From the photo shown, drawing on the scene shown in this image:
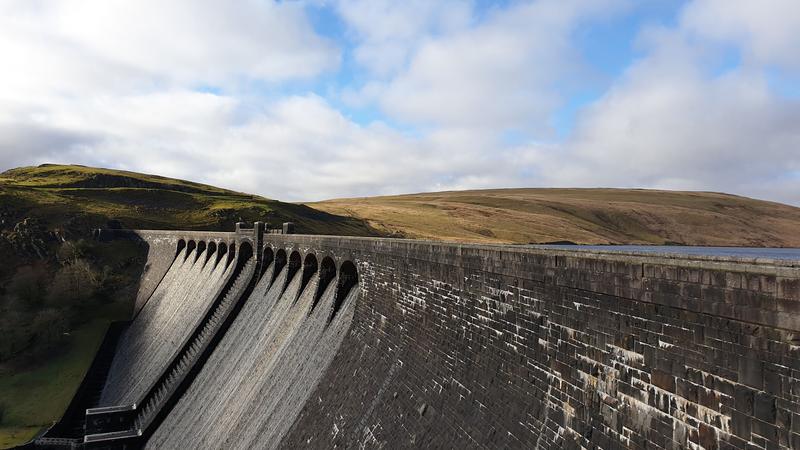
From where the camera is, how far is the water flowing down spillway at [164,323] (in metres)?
41.7

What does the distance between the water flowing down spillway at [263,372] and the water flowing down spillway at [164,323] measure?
6.96m

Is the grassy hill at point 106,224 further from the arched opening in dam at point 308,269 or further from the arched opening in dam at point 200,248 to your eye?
the arched opening in dam at point 308,269

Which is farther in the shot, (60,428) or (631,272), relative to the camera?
(60,428)

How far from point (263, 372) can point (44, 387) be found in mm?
33866

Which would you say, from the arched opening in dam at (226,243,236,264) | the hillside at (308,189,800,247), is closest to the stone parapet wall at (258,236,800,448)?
the arched opening in dam at (226,243,236,264)

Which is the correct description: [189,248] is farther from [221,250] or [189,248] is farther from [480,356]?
[480,356]

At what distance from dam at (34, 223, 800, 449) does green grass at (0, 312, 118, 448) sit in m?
4.50

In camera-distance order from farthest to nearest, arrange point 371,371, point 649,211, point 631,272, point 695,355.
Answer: point 649,211 → point 371,371 → point 631,272 → point 695,355

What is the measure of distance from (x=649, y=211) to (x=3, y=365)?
18911cm

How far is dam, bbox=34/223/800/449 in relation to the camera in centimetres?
785

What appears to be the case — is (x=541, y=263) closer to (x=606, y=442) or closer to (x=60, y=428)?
(x=606, y=442)

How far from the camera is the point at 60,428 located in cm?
4128

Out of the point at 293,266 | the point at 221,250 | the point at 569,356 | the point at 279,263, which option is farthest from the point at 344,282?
the point at 221,250

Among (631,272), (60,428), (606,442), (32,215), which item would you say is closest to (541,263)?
(631,272)
